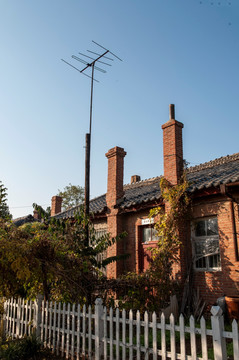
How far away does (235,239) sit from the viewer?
9.15m

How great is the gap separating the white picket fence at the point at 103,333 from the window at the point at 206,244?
333 cm

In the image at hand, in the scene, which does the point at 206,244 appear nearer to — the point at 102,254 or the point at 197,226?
the point at 197,226

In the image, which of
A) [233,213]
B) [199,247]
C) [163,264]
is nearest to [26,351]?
[163,264]

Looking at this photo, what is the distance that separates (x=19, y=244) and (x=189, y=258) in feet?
20.4

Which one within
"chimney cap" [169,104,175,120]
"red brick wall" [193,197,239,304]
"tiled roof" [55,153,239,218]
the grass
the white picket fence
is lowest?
the grass

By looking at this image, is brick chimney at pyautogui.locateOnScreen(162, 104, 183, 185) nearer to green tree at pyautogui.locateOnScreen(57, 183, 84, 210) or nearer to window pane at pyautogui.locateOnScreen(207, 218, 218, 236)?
window pane at pyautogui.locateOnScreen(207, 218, 218, 236)

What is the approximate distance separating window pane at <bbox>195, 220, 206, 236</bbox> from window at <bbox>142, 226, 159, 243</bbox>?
190 cm

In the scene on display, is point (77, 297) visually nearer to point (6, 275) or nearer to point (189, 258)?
point (6, 275)

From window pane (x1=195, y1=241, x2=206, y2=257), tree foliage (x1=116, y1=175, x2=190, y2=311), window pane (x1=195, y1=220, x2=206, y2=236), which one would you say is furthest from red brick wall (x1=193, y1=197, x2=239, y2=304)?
tree foliage (x1=116, y1=175, x2=190, y2=311)

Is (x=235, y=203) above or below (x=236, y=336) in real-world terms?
above

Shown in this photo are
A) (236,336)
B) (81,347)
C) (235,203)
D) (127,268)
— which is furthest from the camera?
(127,268)

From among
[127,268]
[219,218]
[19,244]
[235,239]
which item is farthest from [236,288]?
[19,244]

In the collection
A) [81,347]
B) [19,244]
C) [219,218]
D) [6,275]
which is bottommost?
[81,347]

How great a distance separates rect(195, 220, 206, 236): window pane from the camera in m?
10.2
